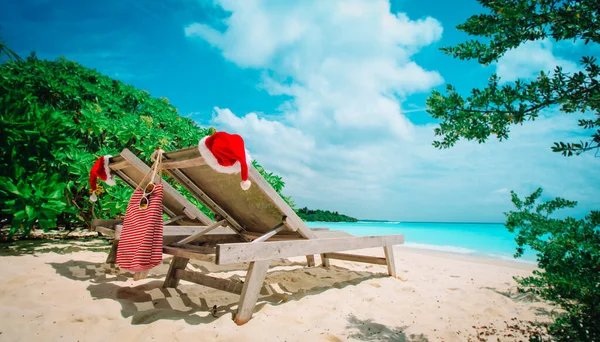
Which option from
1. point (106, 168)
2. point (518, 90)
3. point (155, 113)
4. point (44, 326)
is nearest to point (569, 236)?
point (518, 90)

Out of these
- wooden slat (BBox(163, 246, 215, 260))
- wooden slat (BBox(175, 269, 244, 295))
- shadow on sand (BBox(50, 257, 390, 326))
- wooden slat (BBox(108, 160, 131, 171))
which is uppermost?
wooden slat (BBox(108, 160, 131, 171))

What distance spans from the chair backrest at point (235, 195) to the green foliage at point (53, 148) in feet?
5.17

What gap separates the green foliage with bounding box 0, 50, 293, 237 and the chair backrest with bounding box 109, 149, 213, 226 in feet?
2.59

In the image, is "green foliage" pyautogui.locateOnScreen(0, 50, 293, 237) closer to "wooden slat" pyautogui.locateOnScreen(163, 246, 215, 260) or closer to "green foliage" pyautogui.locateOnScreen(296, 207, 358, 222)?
"wooden slat" pyautogui.locateOnScreen(163, 246, 215, 260)

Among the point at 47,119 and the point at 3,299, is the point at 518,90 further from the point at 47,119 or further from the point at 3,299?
the point at 47,119

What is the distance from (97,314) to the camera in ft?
9.30

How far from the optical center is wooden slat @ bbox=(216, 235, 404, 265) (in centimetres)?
268

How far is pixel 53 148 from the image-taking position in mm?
4668

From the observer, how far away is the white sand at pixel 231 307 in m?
2.64

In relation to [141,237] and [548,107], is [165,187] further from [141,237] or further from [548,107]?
[548,107]

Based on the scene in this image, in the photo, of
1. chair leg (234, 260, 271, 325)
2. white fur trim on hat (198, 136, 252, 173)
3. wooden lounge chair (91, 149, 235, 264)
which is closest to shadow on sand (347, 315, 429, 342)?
chair leg (234, 260, 271, 325)

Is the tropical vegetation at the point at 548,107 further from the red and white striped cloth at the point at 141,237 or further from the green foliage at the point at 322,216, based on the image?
the green foliage at the point at 322,216

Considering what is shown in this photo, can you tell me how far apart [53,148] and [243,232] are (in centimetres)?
317

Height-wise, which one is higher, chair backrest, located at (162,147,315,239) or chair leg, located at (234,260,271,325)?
chair backrest, located at (162,147,315,239)
